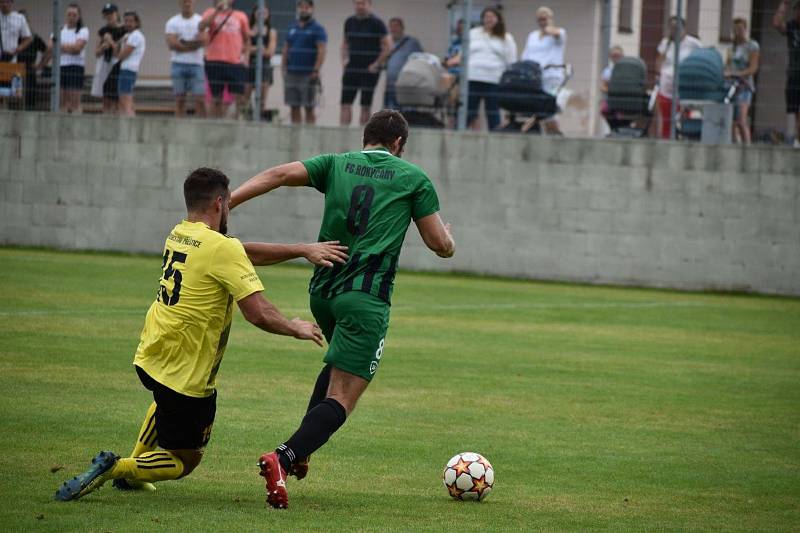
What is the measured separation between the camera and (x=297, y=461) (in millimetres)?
6324

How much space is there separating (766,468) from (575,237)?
1264 cm

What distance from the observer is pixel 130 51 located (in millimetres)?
20578

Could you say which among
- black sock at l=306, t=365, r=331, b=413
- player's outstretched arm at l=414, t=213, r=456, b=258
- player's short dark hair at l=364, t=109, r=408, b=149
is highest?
player's short dark hair at l=364, t=109, r=408, b=149

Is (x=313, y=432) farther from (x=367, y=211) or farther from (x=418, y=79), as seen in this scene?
(x=418, y=79)

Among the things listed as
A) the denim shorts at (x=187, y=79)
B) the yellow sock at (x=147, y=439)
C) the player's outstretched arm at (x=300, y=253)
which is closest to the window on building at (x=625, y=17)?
the denim shorts at (x=187, y=79)

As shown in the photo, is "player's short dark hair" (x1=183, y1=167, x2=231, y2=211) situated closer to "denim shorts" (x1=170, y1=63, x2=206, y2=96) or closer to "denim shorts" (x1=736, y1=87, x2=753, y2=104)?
"denim shorts" (x1=170, y1=63, x2=206, y2=96)

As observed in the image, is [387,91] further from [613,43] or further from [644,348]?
[644,348]

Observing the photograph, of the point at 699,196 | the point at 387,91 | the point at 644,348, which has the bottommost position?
the point at 644,348

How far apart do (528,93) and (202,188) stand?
1426 cm

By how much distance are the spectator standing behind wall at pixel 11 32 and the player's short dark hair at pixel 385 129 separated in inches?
610

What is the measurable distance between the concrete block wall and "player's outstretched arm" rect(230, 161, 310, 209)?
45.7ft

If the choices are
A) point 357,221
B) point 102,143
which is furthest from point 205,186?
point 102,143

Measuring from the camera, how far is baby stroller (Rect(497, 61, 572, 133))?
1983 centimetres

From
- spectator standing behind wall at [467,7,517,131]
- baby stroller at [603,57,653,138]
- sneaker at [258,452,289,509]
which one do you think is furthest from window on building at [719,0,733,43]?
sneaker at [258,452,289,509]
